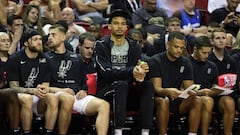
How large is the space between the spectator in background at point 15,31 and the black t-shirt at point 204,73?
2483 mm

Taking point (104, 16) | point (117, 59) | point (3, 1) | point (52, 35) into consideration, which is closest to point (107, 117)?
point (117, 59)

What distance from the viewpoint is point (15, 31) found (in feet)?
33.3

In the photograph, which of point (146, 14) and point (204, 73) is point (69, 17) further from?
point (204, 73)

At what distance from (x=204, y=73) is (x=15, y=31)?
9.18 feet

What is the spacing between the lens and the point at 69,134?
9258mm

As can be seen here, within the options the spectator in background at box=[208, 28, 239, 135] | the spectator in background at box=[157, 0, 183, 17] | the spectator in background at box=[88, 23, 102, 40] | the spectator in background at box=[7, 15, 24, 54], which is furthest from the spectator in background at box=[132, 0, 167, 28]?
the spectator in background at box=[7, 15, 24, 54]

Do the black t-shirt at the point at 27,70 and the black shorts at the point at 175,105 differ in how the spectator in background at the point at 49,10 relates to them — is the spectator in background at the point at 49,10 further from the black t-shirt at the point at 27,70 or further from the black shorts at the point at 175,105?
the black shorts at the point at 175,105

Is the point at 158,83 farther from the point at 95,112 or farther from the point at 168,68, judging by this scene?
the point at 95,112

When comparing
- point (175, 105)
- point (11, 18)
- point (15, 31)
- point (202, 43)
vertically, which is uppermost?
point (11, 18)

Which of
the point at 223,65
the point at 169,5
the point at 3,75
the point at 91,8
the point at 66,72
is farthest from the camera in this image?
the point at 169,5

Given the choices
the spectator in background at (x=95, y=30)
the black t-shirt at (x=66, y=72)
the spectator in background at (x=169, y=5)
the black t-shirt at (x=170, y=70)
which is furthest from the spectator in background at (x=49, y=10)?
the black t-shirt at (x=170, y=70)

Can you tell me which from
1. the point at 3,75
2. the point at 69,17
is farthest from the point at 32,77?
the point at 69,17

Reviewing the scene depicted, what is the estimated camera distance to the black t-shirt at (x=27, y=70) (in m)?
8.78

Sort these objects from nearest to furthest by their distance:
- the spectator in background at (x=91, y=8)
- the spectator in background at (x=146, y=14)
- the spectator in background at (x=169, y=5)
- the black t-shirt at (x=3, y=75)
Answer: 1. the black t-shirt at (x=3, y=75)
2. the spectator in background at (x=146, y=14)
3. the spectator in background at (x=91, y=8)
4. the spectator in background at (x=169, y=5)
